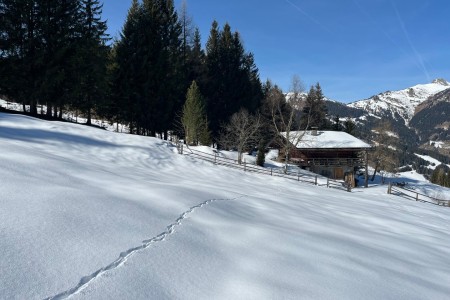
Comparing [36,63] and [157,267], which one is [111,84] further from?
[157,267]

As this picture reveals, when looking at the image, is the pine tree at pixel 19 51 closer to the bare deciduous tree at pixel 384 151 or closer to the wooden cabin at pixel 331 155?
the wooden cabin at pixel 331 155

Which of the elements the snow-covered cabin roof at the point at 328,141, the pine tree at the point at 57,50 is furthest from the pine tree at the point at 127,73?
→ the snow-covered cabin roof at the point at 328,141

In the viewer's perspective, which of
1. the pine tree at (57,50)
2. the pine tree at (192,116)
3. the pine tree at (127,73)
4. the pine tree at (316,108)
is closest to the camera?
the pine tree at (57,50)

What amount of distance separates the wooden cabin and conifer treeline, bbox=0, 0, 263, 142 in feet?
38.7

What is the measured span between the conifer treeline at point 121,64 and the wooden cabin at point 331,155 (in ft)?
38.7

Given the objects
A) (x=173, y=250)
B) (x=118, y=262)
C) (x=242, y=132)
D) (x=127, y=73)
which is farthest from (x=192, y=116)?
(x=118, y=262)

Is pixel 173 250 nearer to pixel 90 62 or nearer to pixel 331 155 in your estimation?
pixel 90 62

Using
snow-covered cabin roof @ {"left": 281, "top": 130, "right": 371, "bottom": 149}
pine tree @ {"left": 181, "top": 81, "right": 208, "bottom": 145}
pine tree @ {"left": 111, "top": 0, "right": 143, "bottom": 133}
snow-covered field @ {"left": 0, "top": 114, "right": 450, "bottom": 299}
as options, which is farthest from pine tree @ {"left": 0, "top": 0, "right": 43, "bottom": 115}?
snow-covered cabin roof @ {"left": 281, "top": 130, "right": 371, "bottom": 149}

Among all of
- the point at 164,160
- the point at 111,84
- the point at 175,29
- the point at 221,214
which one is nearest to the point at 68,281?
the point at 221,214

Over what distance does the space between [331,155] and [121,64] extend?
2896 centimetres

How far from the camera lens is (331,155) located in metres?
42.3

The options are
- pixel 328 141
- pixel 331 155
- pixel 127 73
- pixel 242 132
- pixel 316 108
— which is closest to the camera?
pixel 242 132

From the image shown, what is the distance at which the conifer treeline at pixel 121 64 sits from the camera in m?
26.4

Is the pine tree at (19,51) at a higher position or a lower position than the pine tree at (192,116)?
higher
